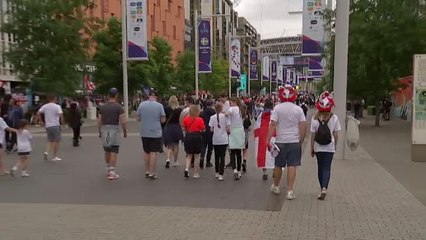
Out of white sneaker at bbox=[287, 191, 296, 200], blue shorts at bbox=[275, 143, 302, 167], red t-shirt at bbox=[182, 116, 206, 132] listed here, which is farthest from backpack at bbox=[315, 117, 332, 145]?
red t-shirt at bbox=[182, 116, 206, 132]

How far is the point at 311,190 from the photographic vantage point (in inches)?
385

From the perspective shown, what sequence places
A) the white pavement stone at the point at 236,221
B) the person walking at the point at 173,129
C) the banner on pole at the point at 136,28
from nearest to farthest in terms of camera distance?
the white pavement stone at the point at 236,221
the person walking at the point at 173,129
the banner on pole at the point at 136,28

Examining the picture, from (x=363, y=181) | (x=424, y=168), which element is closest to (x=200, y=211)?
(x=363, y=181)

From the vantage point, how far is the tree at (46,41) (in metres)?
29.8

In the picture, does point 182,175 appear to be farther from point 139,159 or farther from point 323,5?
point 323,5

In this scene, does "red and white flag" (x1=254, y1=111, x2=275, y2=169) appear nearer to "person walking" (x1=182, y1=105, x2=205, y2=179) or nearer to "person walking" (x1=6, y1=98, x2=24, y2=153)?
"person walking" (x1=182, y1=105, x2=205, y2=179)

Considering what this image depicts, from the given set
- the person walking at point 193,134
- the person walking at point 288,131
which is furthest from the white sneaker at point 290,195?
the person walking at point 193,134

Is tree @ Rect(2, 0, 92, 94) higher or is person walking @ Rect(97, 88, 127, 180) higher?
tree @ Rect(2, 0, 92, 94)

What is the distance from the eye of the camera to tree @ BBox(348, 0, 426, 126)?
80.6 ft

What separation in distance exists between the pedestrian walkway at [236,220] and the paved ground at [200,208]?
12 millimetres

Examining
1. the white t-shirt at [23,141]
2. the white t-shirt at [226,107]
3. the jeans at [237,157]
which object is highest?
the white t-shirt at [226,107]

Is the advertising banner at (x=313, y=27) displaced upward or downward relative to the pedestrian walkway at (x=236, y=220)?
upward

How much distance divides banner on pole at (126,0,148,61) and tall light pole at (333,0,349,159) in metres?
18.5

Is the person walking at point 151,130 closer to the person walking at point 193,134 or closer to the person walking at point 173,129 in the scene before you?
the person walking at point 193,134
